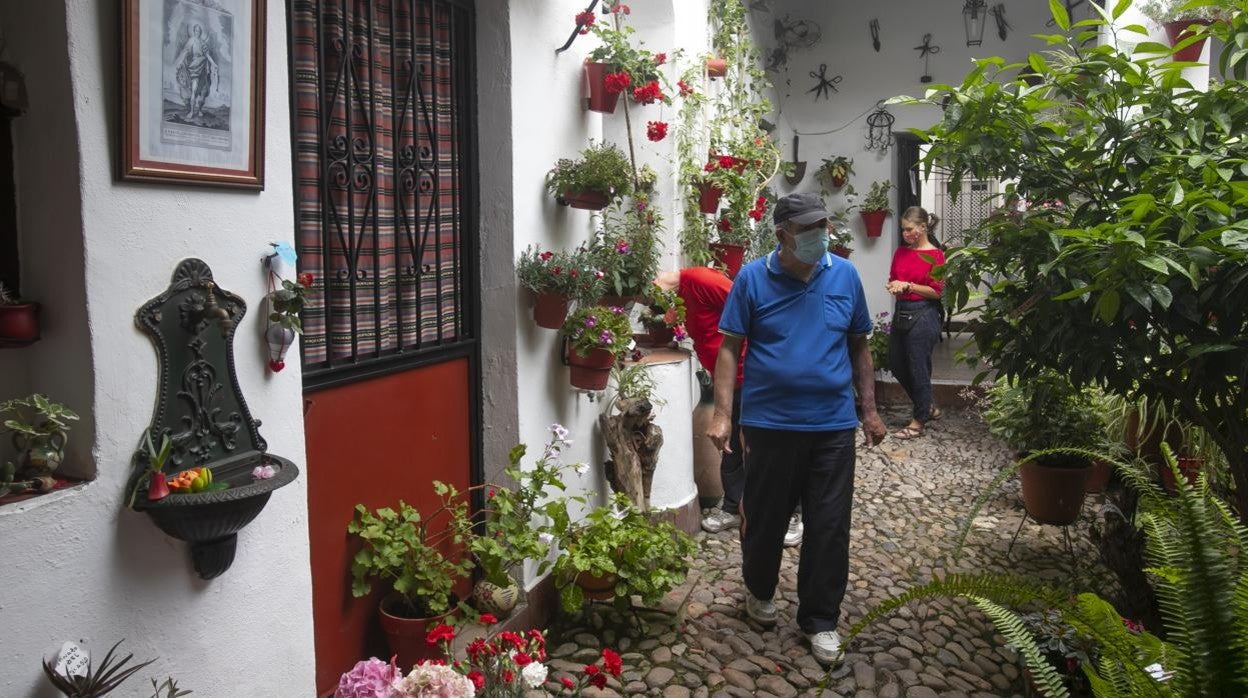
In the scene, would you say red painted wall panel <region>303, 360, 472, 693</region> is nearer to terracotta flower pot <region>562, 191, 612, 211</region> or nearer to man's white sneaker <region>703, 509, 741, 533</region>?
terracotta flower pot <region>562, 191, 612, 211</region>

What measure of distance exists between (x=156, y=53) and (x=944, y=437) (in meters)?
7.42

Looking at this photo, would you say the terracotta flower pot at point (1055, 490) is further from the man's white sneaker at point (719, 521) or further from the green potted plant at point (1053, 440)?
the man's white sneaker at point (719, 521)

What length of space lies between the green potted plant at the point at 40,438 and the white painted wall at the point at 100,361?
63 millimetres

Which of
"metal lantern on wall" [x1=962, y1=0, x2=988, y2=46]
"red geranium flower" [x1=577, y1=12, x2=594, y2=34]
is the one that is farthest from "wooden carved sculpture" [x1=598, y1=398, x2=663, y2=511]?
"metal lantern on wall" [x1=962, y1=0, x2=988, y2=46]

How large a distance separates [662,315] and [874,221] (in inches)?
212

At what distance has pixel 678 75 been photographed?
6543mm

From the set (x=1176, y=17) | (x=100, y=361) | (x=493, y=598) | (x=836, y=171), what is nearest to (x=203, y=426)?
(x=100, y=361)

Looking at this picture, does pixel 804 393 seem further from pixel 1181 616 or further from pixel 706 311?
pixel 1181 616

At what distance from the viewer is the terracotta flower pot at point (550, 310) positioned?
412 centimetres

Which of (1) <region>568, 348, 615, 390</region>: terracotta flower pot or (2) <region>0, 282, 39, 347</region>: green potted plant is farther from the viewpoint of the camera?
(1) <region>568, 348, 615, 390</region>: terracotta flower pot

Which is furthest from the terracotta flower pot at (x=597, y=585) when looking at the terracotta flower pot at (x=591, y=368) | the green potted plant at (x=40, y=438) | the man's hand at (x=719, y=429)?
the green potted plant at (x=40, y=438)

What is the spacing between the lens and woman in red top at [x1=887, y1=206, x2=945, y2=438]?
793 cm

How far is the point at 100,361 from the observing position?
208 centimetres

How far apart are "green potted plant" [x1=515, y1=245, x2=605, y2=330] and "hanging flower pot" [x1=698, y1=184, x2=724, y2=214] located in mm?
2518
